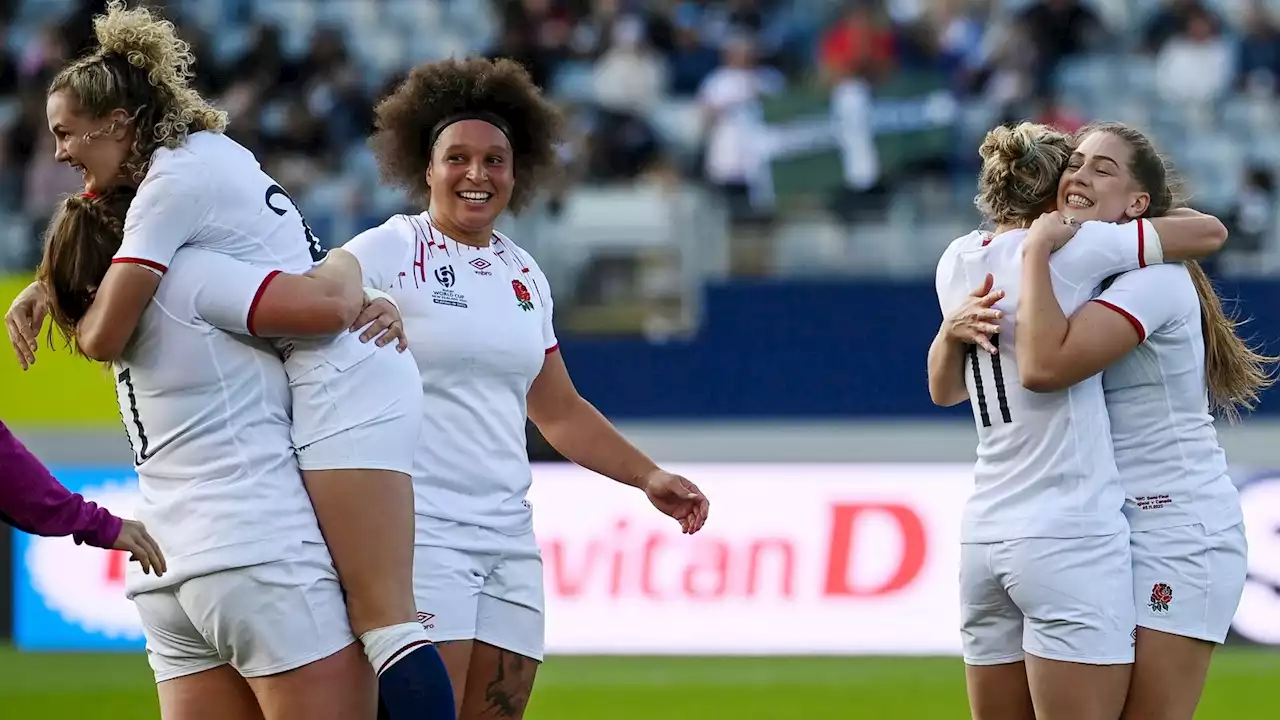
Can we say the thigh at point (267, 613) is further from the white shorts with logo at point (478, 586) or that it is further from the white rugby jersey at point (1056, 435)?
the white rugby jersey at point (1056, 435)

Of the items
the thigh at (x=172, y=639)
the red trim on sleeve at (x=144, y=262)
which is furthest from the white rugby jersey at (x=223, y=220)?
the thigh at (x=172, y=639)

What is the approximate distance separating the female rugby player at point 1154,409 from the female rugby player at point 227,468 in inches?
59.4

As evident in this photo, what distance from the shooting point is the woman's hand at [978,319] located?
12.1 feet

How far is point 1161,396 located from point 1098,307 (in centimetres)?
27

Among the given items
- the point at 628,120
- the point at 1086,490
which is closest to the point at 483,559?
the point at 1086,490

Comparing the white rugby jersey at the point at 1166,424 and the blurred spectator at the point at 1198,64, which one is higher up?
the blurred spectator at the point at 1198,64

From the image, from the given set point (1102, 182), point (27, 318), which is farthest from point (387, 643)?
point (1102, 182)

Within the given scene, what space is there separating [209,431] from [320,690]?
515 mm

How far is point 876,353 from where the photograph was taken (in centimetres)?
994

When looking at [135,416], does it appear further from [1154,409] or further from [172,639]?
[1154,409]

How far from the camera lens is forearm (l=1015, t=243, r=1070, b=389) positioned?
140 inches

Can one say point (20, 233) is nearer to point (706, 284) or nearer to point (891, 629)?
point (706, 284)

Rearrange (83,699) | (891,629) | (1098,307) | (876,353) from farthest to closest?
(876,353) < (891,629) < (83,699) < (1098,307)

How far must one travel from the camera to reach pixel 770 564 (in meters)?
8.70
